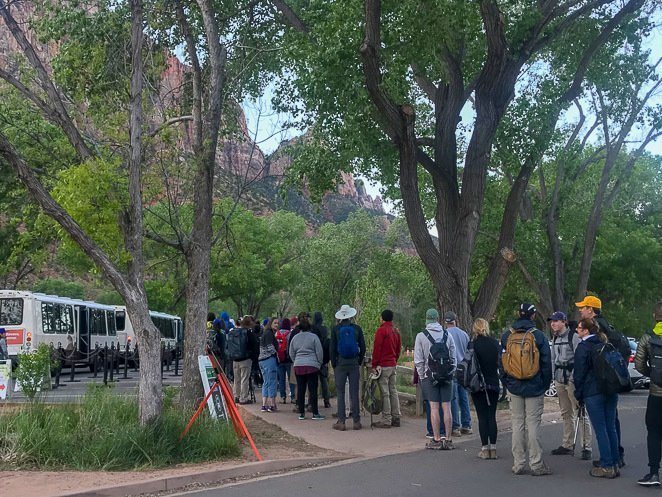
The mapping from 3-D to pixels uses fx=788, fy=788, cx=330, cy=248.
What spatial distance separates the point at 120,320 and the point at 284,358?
78.3 ft

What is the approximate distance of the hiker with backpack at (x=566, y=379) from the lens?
10.2m

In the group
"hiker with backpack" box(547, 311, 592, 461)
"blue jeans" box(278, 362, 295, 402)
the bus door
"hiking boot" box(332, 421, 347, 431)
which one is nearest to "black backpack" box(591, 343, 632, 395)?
"hiker with backpack" box(547, 311, 592, 461)

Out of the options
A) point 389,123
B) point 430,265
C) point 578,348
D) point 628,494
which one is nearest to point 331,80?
point 389,123

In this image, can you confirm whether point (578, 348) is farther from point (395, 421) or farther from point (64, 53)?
point (64, 53)

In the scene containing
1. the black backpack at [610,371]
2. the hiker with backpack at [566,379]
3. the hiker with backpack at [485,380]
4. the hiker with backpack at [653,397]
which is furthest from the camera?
the hiker with backpack at [566,379]

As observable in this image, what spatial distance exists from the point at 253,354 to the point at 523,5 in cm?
919

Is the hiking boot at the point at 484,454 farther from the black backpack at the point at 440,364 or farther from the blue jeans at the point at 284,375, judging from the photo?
the blue jeans at the point at 284,375

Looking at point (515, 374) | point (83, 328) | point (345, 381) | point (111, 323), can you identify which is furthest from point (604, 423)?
point (111, 323)

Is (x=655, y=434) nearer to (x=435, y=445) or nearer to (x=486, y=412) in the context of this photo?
(x=486, y=412)

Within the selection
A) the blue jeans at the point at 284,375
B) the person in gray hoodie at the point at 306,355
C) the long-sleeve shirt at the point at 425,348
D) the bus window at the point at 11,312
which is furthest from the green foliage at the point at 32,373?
the bus window at the point at 11,312

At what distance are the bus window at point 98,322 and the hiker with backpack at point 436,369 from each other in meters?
25.3

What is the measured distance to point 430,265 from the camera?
52.7ft

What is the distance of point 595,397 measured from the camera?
8.77 m

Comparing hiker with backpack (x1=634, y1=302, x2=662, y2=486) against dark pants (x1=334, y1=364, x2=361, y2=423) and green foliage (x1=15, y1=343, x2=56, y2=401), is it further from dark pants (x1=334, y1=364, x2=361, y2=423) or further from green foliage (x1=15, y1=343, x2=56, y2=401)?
green foliage (x1=15, y1=343, x2=56, y2=401)
